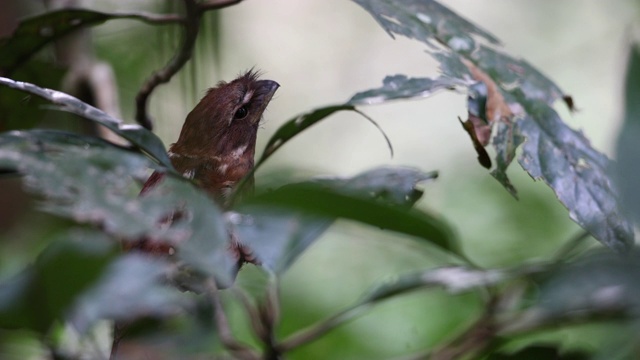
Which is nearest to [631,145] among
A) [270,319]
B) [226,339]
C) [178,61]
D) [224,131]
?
[270,319]

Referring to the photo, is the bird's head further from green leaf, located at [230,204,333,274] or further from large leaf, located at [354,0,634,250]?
green leaf, located at [230,204,333,274]

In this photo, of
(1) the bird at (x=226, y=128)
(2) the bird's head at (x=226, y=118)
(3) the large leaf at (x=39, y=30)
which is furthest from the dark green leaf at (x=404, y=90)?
(2) the bird's head at (x=226, y=118)

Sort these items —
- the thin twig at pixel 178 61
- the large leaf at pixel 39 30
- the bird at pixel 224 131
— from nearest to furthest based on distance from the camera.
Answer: the thin twig at pixel 178 61
the large leaf at pixel 39 30
the bird at pixel 224 131

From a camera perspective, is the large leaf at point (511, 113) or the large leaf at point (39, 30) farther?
the large leaf at point (39, 30)

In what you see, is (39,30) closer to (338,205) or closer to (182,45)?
(182,45)

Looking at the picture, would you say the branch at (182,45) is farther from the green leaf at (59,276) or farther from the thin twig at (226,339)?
the green leaf at (59,276)

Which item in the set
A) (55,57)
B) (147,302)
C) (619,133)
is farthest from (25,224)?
(619,133)

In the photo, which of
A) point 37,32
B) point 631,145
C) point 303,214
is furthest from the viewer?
point 37,32
